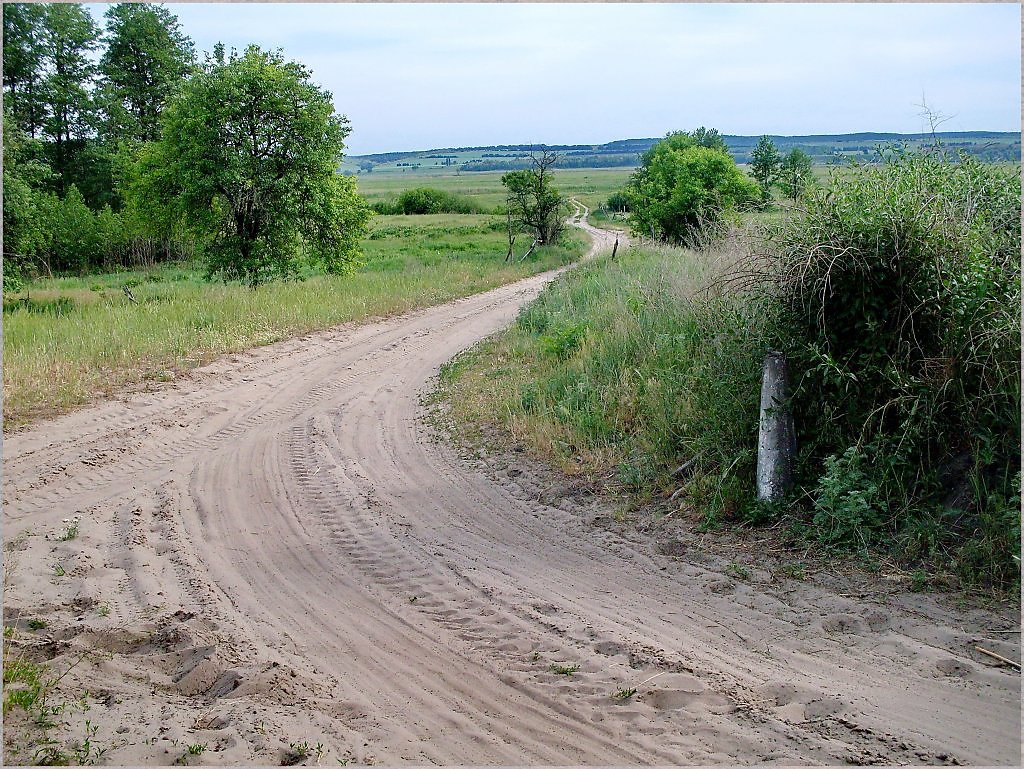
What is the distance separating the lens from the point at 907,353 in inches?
Result: 238

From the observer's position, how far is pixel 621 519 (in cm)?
Result: 646

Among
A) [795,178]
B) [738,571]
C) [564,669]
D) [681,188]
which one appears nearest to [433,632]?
[564,669]

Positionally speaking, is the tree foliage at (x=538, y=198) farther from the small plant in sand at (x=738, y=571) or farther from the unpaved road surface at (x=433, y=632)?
the small plant in sand at (x=738, y=571)

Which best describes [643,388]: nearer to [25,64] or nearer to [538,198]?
[538,198]

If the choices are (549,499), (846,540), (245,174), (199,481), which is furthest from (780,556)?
(245,174)

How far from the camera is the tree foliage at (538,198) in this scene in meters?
34.6

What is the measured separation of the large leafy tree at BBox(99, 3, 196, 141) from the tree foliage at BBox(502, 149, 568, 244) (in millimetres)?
20284

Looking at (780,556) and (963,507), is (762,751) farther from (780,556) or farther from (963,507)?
(963,507)

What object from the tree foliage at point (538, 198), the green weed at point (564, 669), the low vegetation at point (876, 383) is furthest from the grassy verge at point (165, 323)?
the tree foliage at point (538, 198)

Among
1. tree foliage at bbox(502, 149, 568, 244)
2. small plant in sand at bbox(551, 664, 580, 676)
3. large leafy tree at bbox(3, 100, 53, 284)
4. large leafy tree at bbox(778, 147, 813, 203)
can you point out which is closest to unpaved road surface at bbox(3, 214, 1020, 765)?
small plant in sand at bbox(551, 664, 580, 676)

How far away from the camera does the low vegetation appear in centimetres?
562

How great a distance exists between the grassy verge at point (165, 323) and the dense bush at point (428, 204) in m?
45.0

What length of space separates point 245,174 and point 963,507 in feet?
61.5

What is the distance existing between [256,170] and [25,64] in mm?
27497
